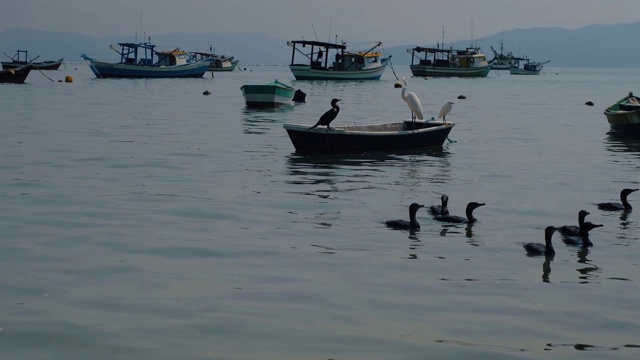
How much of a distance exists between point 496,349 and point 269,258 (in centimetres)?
451

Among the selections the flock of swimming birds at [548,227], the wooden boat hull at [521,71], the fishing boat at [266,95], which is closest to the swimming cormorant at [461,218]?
the flock of swimming birds at [548,227]

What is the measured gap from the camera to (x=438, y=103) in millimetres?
61938

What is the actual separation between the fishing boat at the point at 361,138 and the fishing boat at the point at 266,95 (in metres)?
22.1

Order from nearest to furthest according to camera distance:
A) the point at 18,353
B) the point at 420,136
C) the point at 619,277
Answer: the point at 18,353 < the point at 619,277 < the point at 420,136

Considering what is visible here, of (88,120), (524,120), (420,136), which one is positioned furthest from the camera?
(524,120)

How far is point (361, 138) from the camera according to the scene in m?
26.6

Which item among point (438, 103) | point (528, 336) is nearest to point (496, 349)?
point (528, 336)

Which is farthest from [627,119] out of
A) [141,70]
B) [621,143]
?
[141,70]

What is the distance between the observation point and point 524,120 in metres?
45.4

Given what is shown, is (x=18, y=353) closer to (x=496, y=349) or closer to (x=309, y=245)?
(x=496, y=349)

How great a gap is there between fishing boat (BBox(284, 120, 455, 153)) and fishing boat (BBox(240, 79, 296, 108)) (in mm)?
22116

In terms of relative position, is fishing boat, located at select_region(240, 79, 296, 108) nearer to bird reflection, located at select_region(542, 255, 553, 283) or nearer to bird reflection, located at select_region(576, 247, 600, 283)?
bird reflection, located at select_region(576, 247, 600, 283)

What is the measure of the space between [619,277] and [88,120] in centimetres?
3119

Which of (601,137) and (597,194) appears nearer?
(597,194)
